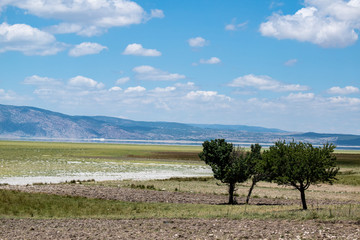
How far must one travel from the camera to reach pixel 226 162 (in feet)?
160

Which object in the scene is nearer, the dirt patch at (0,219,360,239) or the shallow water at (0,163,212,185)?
the dirt patch at (0,219,360,239)

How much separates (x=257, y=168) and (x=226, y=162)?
16.5 ft

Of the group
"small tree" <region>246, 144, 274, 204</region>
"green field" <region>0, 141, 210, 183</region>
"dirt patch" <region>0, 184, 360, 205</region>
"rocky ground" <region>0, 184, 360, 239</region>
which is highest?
"small tree" <region>246, 144, 274, 204</region>

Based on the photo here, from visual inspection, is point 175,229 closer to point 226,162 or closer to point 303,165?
point 303,165

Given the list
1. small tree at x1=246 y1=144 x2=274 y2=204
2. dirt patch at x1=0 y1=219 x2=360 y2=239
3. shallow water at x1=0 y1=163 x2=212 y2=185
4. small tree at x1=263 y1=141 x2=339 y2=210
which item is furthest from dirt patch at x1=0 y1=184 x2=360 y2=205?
dirt patch at x1=0 y1=219 x2=360 y2=239

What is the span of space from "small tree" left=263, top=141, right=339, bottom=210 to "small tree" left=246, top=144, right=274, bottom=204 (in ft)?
7.60

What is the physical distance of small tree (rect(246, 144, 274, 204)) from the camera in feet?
143

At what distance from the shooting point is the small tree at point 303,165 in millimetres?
38656

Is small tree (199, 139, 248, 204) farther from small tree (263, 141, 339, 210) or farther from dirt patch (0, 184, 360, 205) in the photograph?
small tree (263, 141, 339, 210)

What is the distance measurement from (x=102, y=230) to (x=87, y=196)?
809 inches

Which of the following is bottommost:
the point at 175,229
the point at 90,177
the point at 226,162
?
the point at 90,177

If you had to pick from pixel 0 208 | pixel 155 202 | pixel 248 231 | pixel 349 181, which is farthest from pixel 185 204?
pixel 349 181

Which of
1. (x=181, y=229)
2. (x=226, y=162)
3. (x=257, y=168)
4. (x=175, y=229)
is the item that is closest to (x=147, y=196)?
(x=226, y=162)

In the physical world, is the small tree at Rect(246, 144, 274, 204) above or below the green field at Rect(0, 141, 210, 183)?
above
